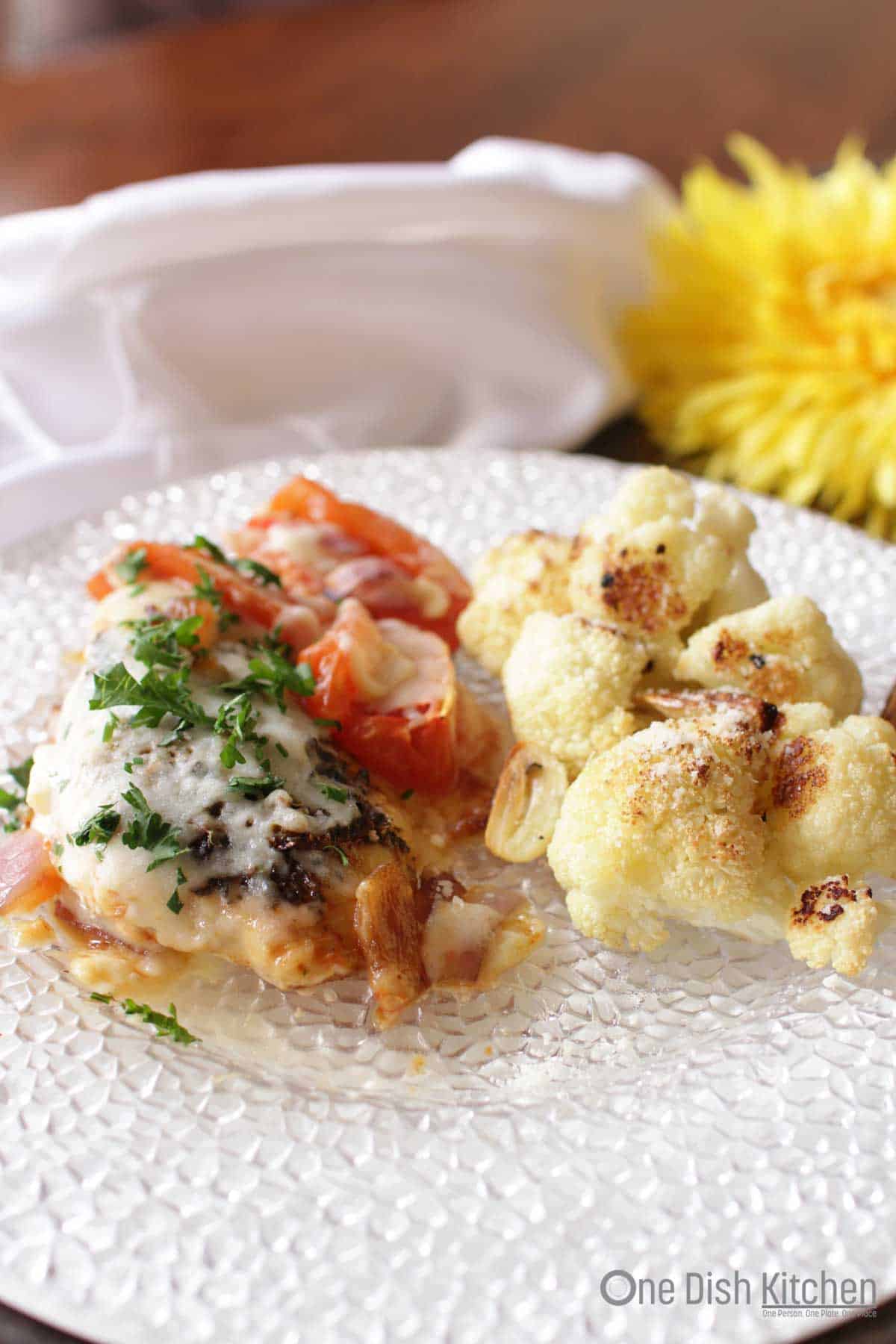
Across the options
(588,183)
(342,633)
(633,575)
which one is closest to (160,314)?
(588,183)

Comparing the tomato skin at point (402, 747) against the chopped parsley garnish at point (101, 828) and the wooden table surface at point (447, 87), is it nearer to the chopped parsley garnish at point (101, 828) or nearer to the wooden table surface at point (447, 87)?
the chopped parsley garnish at point (101, 828)

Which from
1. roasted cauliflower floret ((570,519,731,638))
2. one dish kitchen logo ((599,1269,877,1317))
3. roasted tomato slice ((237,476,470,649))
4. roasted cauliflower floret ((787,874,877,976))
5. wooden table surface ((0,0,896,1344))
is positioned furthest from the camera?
wooden table surface ((0,0,896,1344))

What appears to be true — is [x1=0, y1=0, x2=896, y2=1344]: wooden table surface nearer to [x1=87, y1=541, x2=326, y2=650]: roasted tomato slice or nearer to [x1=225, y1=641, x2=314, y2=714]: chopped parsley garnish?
[x1=87, y1=541, x2=326, y2=650]: roasted tomato slice

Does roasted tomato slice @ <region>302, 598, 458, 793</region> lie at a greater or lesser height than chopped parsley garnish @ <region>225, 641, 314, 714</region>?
lesser

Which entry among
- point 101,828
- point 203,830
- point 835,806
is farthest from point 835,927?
point 101,828

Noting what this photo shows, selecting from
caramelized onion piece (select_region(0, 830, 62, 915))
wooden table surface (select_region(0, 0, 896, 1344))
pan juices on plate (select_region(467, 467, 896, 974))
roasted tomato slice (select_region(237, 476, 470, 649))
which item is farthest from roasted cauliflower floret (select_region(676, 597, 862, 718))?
wooden table surface (select_region(0, 0, 896, 1344))

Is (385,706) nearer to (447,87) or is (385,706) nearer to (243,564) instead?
(243,564)
